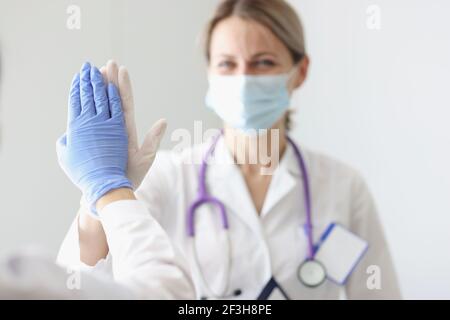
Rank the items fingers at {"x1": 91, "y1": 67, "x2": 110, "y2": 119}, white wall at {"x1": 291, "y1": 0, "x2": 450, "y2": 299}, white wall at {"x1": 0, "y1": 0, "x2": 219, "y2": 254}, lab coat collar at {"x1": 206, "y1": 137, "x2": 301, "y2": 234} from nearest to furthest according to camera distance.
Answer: fingers at {"x1": 91, "y1": 67, "x2": 110, "y2": 119}, white wall at {"x1": 0, "y1": 0, "x2": 219, "y2": 254}, lab coat collar at {"x1": 206, "y1": 137, "x2": 301, "y2": 234}, white wall at {"x1": 291, "y1": 0, "x2": 450, "y2": 299}

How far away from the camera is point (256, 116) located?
45.7 inches

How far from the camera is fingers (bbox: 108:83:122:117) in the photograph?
26.0 inches

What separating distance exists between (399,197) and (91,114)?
1.15 metres

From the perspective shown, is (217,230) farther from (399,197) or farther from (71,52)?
(399,197)

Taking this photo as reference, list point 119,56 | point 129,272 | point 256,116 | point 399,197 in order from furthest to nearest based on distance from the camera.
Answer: point 399,197 < point 119,56 < point 256,116 < point 129,272

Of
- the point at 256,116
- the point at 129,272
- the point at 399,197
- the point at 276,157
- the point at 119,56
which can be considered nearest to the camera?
the point at 129,272

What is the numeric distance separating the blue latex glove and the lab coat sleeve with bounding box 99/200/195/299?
5 centimetres

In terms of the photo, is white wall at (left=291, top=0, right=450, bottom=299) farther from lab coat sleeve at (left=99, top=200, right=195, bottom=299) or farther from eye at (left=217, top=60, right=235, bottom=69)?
lab coat sleeve at (left=99, top=200, right=195, bottom=299)

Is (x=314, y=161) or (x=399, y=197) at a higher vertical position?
(x=314, y=161)

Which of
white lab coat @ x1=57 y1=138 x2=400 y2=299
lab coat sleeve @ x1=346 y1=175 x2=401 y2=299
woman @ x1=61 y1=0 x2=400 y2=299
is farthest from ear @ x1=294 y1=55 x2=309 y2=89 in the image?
lab coat sleeve @ x1=346 y1=175 x2=401 y2=299

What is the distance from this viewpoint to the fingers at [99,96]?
65cm

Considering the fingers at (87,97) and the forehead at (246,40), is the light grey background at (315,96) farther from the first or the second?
the fingers at (87,97)

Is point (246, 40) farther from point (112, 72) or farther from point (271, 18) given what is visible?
point (112, 72)
